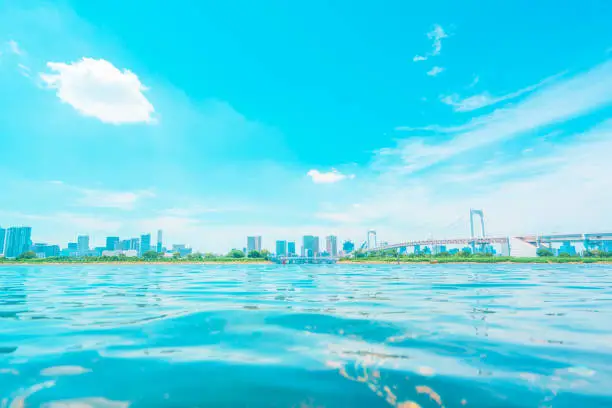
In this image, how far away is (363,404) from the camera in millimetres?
4395

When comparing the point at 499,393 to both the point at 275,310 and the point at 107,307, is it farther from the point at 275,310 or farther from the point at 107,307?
the point at 107,307

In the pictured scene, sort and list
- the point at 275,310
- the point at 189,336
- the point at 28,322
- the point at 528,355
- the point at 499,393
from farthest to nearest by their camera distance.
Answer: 1. the point at 275,310
2. the point at 28,322
3. the point at 189,336
4. the point at 528,355
5. the point at 499,393

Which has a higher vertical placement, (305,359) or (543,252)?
(305,359)

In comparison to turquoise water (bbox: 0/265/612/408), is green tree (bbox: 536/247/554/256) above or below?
below

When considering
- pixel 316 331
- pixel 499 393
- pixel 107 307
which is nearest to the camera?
pixel 499 393

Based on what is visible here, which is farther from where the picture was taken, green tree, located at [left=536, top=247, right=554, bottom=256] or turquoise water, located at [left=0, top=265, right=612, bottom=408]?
green tree, located at [left=536, top=247, right=554, bottom=256]

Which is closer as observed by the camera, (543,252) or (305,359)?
(305,359)

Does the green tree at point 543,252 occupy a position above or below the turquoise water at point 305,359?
below

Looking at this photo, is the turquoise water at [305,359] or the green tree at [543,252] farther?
the green tree at [543,252]

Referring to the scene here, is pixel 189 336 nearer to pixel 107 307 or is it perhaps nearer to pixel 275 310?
pixel 275 310

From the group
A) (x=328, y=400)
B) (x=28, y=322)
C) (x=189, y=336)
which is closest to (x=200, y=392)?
(x=328, y=400)

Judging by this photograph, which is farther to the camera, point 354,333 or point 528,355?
point 354,333

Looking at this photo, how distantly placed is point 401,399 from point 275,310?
314 inches

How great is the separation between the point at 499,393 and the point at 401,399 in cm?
142
